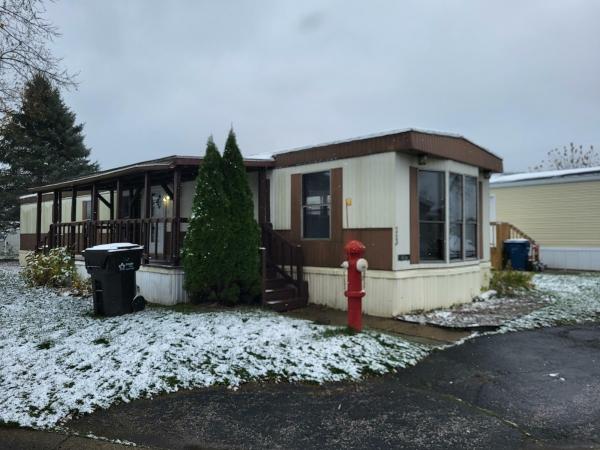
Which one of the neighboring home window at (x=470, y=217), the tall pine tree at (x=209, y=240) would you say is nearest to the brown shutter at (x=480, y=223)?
the neighboring home window at (x=470, y=217)

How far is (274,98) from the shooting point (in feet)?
79.3

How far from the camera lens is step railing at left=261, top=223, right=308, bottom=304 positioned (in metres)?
9.03

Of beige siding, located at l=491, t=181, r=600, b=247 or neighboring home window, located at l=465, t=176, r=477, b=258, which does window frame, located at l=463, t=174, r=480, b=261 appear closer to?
neighboring home window, located at l=465, t=176, r=477, b=258

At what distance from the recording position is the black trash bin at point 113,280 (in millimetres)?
7242

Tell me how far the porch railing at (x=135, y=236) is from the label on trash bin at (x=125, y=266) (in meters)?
1.15

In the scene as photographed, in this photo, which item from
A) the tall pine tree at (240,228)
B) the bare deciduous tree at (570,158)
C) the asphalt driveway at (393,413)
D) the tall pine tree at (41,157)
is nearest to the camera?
the asphalt driveway at (393,413)

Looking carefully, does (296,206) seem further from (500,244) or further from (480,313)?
(500,244)

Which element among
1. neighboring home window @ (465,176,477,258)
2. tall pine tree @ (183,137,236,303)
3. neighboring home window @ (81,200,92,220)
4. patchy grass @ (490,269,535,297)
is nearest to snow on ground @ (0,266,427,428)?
tall pine tree @ (183,137,236,303)

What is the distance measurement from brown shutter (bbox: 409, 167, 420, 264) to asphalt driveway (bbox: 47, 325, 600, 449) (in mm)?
2999

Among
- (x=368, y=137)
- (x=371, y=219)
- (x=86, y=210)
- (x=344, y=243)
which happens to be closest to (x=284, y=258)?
(x=344, y=243)

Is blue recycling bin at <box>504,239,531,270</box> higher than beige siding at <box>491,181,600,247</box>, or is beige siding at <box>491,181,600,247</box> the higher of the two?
beige siding at <box>491,181,600,247</box>

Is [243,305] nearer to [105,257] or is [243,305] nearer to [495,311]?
[105,257]

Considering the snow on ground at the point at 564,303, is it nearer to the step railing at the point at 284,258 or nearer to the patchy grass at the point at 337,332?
the patchy grass at the point at 337,332

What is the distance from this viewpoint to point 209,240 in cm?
768
